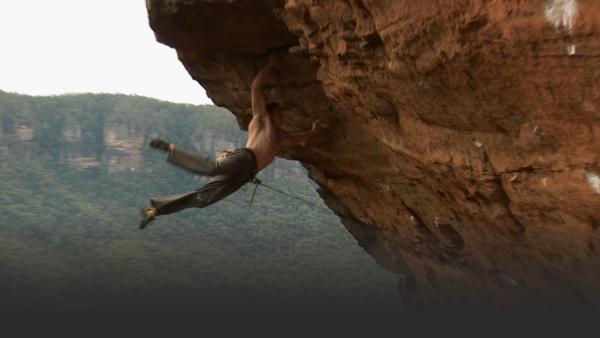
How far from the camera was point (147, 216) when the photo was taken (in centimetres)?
564

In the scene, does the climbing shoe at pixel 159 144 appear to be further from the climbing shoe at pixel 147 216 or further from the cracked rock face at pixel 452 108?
the cracked rock face at pixel 452 108

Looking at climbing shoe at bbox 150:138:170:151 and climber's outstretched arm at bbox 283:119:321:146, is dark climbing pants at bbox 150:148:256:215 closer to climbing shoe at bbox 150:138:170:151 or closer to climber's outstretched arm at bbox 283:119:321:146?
climbing shoe at bbox 150:138:170:151

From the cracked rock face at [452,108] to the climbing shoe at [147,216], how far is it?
2.23m

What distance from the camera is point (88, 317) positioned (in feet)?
14.5

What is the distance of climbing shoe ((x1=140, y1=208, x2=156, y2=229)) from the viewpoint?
561 cm

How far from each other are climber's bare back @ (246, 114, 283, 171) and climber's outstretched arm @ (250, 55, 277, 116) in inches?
2.9

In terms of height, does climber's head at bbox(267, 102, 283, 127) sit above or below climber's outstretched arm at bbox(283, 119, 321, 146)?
above

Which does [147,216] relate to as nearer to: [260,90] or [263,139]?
[263,139]

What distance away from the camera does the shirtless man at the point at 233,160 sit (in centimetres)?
544

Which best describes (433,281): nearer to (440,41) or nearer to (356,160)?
(356,160)

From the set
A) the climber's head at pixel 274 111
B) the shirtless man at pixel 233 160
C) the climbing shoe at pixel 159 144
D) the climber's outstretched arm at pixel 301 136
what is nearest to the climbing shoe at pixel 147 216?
the shirtless man at pixel 233 160

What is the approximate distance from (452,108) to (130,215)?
50.4 m

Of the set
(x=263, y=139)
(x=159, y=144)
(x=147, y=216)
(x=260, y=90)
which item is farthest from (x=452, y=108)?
(x=147, y=216)

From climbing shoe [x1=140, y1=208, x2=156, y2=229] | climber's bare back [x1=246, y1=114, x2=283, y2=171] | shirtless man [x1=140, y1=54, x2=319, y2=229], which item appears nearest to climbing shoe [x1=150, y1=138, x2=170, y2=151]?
shirtless man [x1=140, y1=54, x2=319, y2=229]
